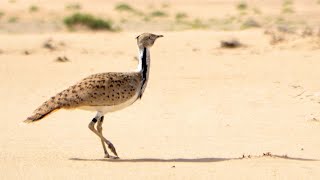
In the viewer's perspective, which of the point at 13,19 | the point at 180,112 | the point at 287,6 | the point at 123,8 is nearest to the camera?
the point at 180,112

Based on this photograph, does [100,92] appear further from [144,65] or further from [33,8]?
[33,8]

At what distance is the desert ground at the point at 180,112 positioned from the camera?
1033cm

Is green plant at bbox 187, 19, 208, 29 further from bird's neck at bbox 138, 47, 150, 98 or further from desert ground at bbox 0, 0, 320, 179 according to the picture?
bird's neck at bbox 138, 47, 150, 98

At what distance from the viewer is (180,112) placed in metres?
15.9

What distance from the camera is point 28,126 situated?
13742 mm

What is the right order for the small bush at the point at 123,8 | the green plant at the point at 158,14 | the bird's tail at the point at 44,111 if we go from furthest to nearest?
the small bush at the point at 123,8 → the green plant at the point at 158,14 → the bird's tail at the point at 44,111

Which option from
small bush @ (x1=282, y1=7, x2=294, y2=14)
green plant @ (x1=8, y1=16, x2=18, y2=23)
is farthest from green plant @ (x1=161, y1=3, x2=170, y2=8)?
green plant @ (x1=8, y1=16, x2=18, y2=23)

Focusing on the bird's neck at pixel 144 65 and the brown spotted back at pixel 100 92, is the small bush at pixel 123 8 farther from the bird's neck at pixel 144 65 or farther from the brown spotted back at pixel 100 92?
the brown spotted back at pixel 100 92

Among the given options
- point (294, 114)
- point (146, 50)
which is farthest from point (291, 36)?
point (146, 50)

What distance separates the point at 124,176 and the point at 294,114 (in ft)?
21.7

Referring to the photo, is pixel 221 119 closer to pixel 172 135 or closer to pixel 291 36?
pixel 172 135

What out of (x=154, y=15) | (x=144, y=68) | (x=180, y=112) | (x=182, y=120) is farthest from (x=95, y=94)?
(x=154, y=15)

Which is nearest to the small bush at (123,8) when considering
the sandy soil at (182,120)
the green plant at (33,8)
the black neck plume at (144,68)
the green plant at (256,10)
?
the green plant at (33,8)

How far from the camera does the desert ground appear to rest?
10.3 m
